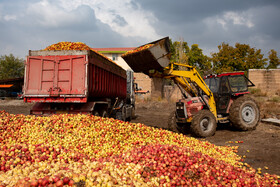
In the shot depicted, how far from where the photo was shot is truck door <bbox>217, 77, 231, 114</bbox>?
9.73m

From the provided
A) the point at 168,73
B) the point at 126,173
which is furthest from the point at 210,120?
the point at 126,173

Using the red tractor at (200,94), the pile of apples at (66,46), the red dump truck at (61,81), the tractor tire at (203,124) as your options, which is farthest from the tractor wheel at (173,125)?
the pile of apples at (66,46)

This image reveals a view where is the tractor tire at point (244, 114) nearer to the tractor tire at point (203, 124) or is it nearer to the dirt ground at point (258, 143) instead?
the dirt ground at point (258, 143)

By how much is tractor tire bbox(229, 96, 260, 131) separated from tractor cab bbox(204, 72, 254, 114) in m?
0.30

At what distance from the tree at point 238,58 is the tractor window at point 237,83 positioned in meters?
22.8

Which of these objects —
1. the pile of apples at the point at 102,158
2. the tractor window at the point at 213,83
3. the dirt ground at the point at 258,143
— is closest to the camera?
the pile of apples at the point at 102,158

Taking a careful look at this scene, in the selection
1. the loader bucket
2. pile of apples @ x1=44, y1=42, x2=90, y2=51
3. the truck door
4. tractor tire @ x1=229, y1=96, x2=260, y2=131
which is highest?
pile of apples @ x1=44, y1=42, x2=90, y2=51

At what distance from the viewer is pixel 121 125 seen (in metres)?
7.12

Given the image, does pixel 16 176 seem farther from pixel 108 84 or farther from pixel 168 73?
pixel 108 84

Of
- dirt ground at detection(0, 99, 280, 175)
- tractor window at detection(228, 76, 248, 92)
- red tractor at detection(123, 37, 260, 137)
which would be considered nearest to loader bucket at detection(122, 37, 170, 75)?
red tractor at detection(123, 37, 260, 137)

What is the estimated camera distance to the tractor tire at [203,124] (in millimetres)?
8422

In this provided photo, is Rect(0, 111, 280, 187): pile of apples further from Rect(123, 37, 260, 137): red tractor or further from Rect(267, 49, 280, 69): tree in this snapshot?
Rect(267, 49, 280, 69): tree

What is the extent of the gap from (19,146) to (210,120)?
6.82m

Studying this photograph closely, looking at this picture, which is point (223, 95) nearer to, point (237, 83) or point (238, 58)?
point (237, 83)
